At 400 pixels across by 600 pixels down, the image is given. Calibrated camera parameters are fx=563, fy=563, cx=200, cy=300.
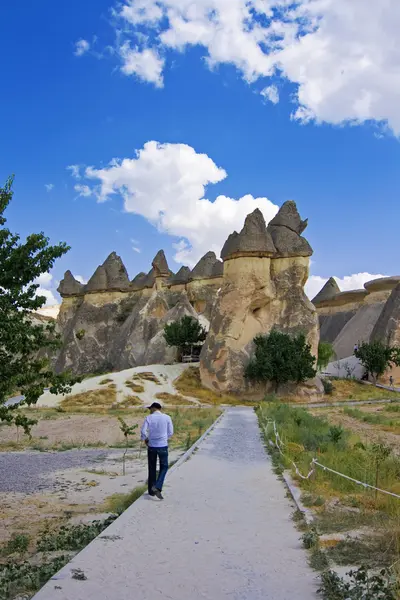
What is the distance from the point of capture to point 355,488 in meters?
7.24

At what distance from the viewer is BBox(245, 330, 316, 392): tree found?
1208 inches

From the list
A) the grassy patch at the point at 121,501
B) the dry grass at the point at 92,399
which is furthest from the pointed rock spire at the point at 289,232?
the grassy patch at the point at 121,501

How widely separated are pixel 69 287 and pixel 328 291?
2841cm

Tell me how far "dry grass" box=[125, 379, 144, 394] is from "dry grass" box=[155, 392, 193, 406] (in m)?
1.08

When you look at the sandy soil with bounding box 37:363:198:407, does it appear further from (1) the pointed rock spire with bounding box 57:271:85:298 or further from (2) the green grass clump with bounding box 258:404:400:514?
(1) the pointed rock spire with bounding box 57:271:85:298

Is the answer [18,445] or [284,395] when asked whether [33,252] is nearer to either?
[18,445]

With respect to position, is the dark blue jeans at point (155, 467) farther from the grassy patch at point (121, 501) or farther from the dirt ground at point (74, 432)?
the dirt ground at point (74, 432)

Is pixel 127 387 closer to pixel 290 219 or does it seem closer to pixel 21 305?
pixel 290 219

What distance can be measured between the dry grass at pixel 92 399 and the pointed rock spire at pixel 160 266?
1893 centimetres

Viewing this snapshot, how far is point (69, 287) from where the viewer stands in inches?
2095

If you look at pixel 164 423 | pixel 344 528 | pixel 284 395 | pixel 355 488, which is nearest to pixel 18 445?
pixel 164 423

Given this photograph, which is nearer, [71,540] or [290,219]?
[71,540]

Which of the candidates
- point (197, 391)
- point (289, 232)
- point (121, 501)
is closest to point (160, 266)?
point (289, 232)

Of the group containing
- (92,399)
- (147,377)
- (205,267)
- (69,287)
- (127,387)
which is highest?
(205,267)
